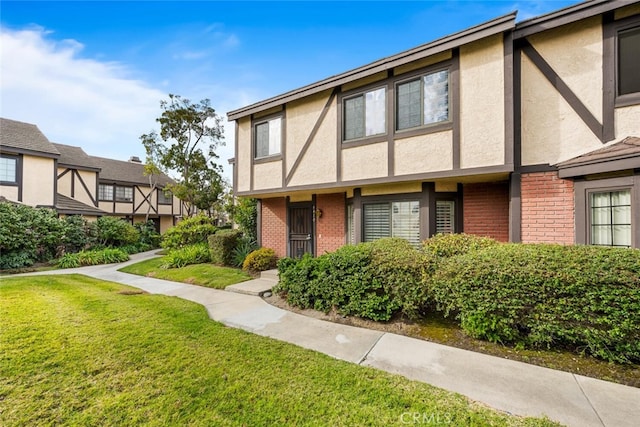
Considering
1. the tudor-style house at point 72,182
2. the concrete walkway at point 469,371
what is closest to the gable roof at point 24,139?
the tudor-style house at point 72,182

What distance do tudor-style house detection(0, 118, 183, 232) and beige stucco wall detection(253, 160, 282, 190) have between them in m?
11.3

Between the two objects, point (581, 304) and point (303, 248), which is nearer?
point (581, 304)

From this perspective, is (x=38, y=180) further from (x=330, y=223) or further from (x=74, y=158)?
(x=330, y=223)

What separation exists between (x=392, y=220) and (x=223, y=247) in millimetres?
6683

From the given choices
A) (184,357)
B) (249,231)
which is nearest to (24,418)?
(184,357)

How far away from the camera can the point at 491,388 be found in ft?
9.85

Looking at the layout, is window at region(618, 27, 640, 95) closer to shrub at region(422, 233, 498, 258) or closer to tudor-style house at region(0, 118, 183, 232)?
shrub at region(422, 233, 498, 258)

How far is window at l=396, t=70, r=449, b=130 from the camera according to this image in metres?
6.41

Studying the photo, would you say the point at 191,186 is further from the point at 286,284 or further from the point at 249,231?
the point at 286,284

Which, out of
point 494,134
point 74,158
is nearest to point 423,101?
point 494,134

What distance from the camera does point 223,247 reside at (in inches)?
415

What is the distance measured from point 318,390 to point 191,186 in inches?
621

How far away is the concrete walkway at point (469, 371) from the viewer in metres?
2.64

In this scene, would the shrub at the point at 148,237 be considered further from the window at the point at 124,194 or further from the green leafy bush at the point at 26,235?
the green leafy bush at the point at 26,235
